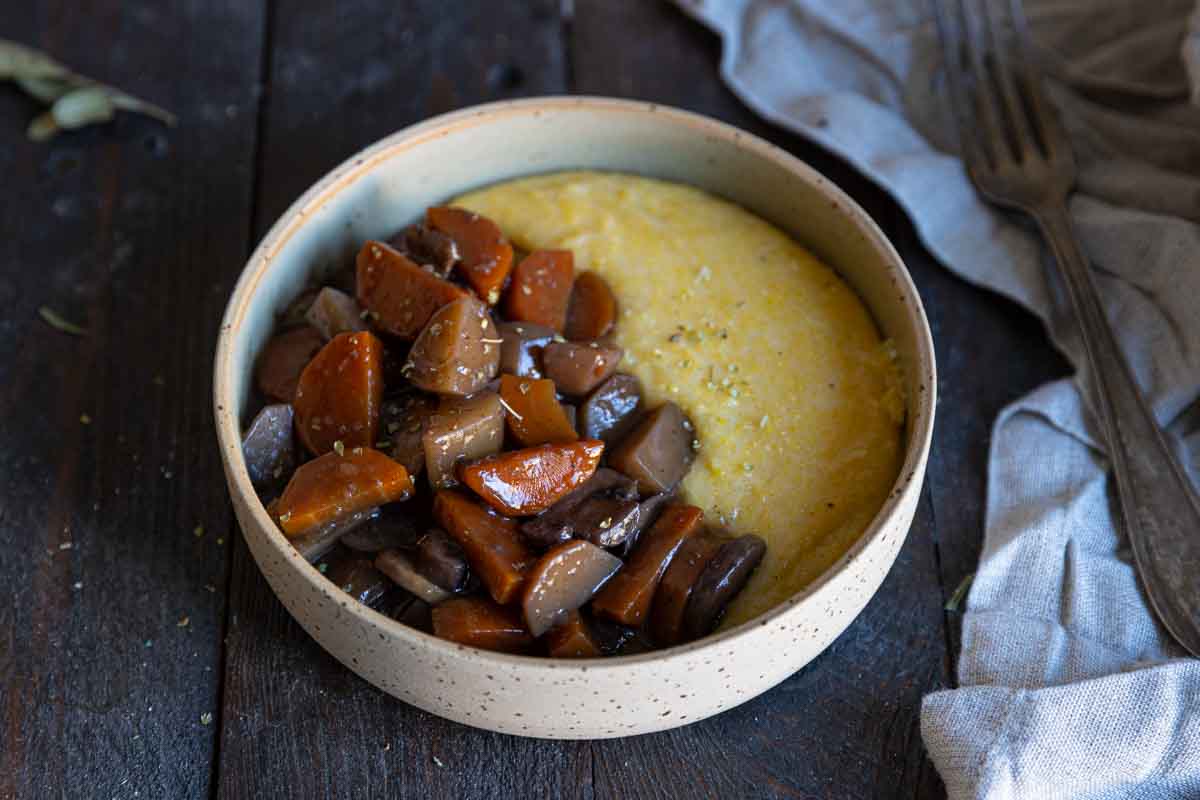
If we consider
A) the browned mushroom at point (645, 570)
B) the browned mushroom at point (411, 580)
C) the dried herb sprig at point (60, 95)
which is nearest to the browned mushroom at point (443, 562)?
the browned mushroom at point (411, 580)

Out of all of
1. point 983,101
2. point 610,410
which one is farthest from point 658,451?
point 983,101

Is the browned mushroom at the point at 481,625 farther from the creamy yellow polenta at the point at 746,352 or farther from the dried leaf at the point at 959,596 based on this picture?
Answer: the dried leaf at the point at 959,596

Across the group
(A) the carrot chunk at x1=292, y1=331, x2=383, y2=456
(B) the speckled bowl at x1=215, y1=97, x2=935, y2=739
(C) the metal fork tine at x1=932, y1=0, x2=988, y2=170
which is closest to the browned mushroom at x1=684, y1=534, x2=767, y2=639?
(B) the speckled bowl at x1=215, y1=97, x2=935, y2=739

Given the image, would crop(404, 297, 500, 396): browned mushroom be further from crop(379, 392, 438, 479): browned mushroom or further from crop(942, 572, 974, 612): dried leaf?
crop(942, 572, 974, 612): dried leaf

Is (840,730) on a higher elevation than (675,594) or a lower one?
lower

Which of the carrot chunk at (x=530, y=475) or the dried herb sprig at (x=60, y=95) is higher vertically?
the carrot chunk at (x=530, y=475)

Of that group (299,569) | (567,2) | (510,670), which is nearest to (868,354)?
(510,670)

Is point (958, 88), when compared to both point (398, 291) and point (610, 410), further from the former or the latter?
point (398, 291)
